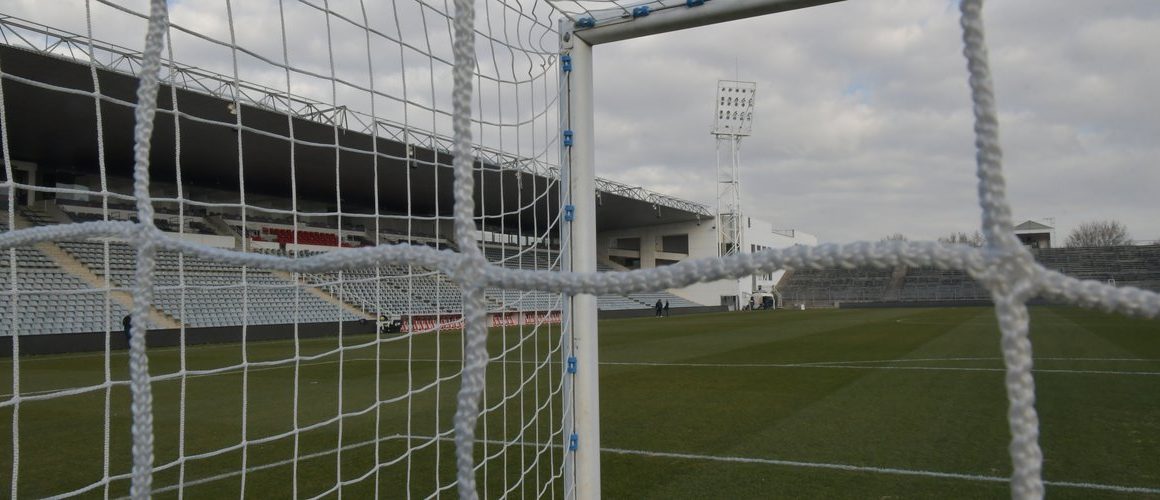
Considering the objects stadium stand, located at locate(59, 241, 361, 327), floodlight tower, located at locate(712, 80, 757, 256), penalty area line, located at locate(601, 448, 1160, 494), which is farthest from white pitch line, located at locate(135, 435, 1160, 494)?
floodlight tower, located at locate(712, 80, 757, 256)

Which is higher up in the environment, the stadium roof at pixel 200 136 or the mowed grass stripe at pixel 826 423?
the stadium roof at pixel 200 136

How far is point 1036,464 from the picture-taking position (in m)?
0.90

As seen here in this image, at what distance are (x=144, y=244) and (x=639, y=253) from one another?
38.2m

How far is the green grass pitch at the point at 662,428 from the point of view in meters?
3.58

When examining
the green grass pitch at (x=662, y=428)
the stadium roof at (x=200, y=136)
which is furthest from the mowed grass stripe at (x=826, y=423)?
the stadium roof at (x=200, y=136)

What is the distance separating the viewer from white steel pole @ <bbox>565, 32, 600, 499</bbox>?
2.86 metres

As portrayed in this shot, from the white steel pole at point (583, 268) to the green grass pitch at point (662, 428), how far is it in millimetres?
247

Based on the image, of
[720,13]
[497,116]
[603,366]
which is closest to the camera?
[720,13]

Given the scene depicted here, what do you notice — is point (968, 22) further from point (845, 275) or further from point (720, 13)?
point (845, 275)

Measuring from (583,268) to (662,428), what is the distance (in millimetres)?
2482

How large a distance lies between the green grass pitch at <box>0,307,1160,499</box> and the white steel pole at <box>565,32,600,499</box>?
25 centimetres

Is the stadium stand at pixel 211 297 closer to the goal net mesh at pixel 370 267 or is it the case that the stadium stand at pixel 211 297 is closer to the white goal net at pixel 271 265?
the white goal net at pixel 271 265

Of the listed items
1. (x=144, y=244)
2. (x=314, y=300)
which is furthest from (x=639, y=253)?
(x=144, y=244)

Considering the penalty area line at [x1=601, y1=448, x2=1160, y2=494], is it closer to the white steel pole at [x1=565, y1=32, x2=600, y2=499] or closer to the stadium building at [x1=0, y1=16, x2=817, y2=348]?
the white steel pole at [x1=565, y1=32, x2=600, y2=499]
